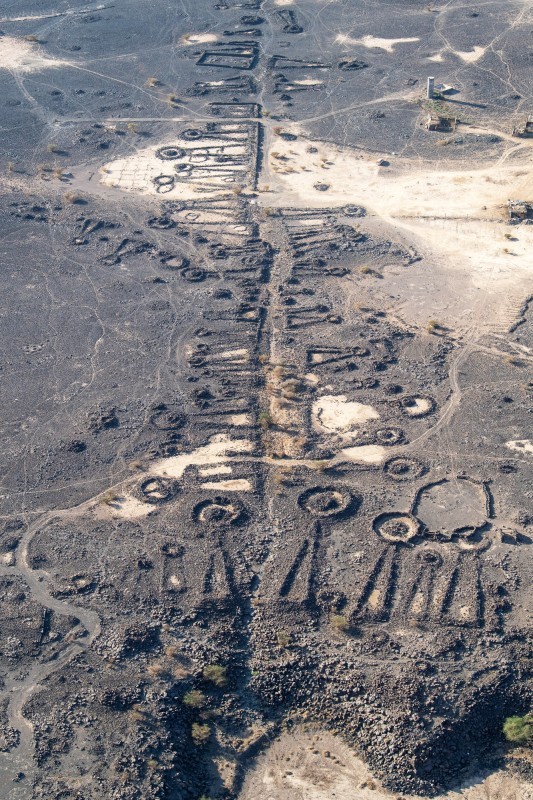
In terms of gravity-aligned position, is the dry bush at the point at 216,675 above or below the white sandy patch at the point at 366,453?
below

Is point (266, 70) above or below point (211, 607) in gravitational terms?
above

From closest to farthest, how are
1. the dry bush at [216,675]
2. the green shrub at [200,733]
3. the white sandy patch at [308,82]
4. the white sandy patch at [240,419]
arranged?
the green shrub at [200,733], the dry bush at [216,675], the white sandy patch at [240,419], the white sandy patch at [308,82]

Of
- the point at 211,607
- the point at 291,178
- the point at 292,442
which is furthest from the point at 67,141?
the point at 211,607

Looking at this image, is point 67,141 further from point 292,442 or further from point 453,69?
point 292,442

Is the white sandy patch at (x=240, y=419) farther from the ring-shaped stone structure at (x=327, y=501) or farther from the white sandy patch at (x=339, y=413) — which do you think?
the ring-shaped stone structure at (x=327, y=501)

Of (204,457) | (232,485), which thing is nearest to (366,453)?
(232,485)

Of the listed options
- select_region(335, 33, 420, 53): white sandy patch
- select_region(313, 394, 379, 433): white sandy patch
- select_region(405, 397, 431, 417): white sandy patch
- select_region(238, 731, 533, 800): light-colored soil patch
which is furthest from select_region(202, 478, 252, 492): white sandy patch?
select_region(335, 33, 420, 53): white sandy patch

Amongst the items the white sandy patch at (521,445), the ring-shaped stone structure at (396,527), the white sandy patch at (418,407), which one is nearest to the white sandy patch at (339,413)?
the white sandy patch at (418,407)
